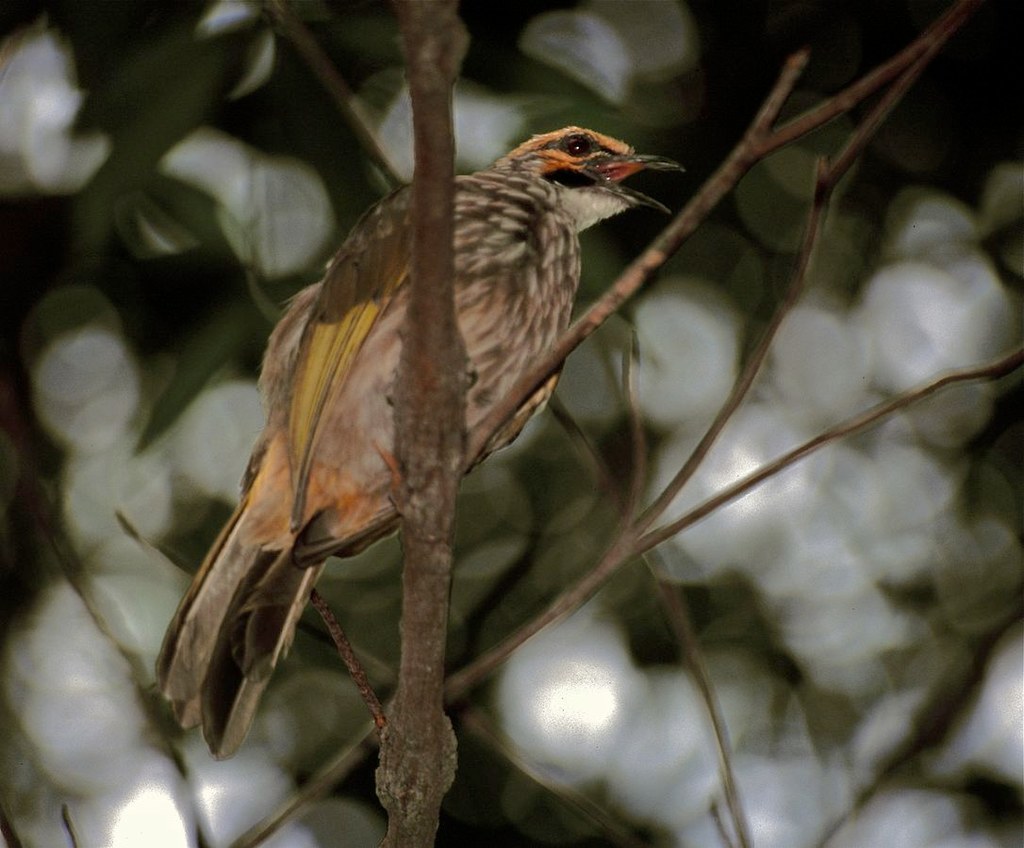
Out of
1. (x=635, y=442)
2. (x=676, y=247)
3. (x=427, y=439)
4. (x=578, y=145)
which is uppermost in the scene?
(x=676, y=247)

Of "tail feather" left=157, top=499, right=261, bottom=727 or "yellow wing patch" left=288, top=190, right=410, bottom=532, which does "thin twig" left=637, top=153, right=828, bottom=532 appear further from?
"tail feather" left=157, top=499, right=261, bottom=727

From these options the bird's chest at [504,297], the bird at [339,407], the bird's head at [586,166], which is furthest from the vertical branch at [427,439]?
the bird's head at [586,166]

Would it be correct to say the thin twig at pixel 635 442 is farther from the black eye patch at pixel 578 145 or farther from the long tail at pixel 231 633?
the black eye patch at pixel 578 145

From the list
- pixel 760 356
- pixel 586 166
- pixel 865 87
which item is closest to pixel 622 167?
pixel 586 166

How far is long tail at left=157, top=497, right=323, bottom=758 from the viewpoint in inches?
68.2

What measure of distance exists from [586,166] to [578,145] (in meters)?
0.06

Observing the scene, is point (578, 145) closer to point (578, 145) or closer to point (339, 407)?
point (578, 145)

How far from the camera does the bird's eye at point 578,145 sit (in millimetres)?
2311

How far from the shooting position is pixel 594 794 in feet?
9.04

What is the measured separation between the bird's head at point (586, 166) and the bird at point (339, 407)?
0.16 ft

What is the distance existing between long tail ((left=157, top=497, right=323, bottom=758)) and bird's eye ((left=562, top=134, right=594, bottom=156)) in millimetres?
912

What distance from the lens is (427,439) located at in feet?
4.82

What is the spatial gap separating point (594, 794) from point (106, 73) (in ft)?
5.83

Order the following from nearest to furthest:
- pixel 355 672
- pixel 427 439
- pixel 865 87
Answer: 1. pixel 865 87
2. pixel 427 439
3. pixel 355 672
